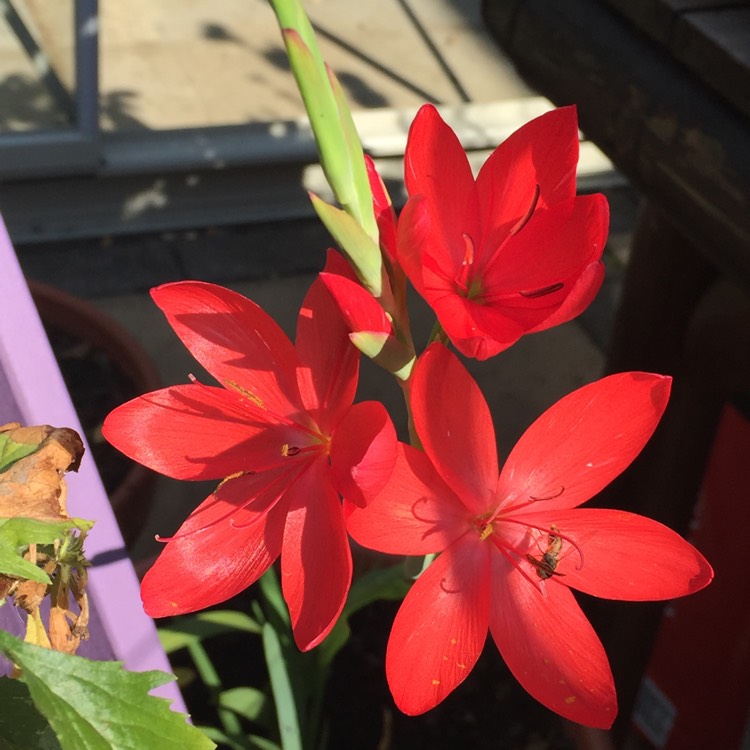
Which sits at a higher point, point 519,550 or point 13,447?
point 13,447

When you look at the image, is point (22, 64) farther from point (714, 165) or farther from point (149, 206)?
point (714, 165)

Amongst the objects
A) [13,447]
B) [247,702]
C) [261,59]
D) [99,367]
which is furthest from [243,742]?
[261,59]

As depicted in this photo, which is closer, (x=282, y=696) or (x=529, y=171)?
(x=529, y=171)

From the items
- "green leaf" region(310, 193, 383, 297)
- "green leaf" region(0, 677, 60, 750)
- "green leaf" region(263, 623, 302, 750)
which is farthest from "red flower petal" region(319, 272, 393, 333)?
"green leaf" region(263, 623, 302, 750)

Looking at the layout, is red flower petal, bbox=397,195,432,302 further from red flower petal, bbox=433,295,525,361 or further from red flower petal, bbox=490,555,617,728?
red flower petal, bbox=490,555,617,728

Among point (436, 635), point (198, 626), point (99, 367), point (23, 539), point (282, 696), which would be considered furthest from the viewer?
point (99, 367)

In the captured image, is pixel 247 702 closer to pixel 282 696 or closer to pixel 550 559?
pixel 282 696

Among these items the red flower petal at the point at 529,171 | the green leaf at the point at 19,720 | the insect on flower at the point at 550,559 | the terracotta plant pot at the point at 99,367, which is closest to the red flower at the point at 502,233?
the red flower petal at the point at 529,171

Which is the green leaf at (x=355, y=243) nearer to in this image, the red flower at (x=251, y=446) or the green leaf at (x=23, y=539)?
the red flower at (x=251, y=446)
